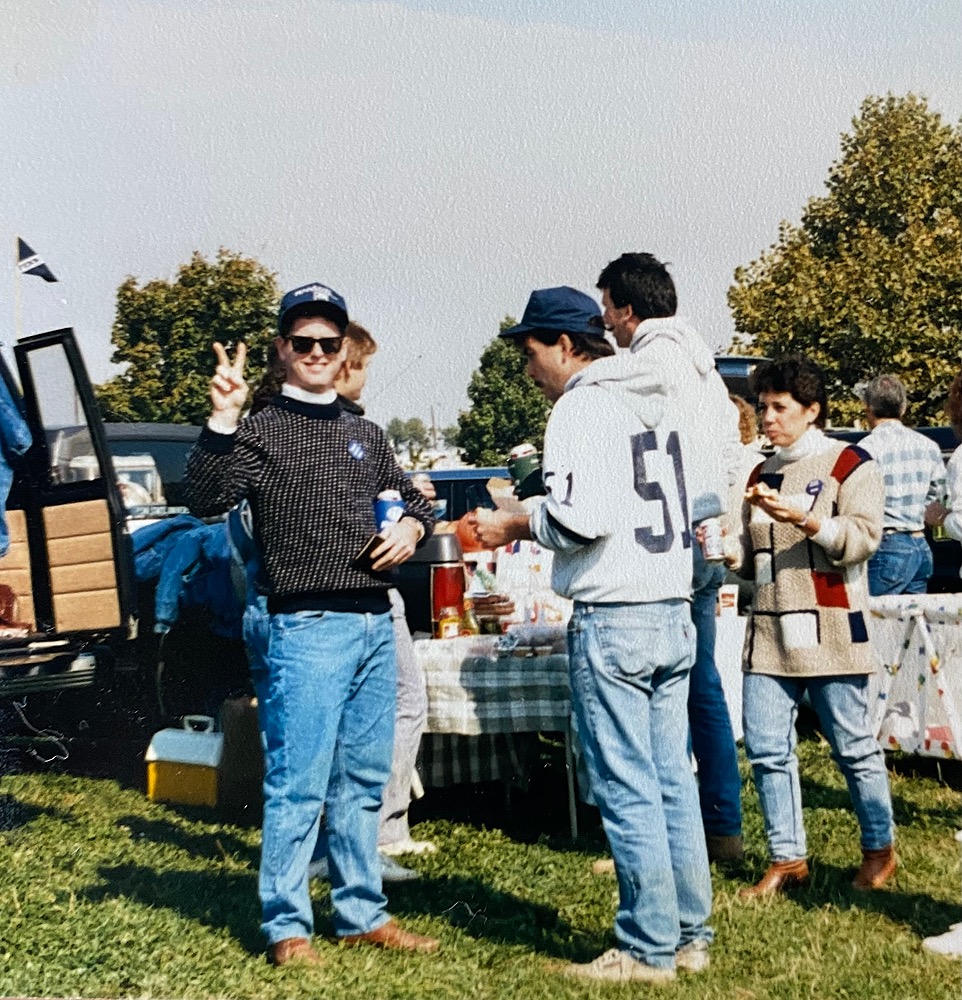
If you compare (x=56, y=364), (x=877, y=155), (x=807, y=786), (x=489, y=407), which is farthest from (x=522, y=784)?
(x=877, y=155)

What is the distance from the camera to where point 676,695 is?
3.15 meters

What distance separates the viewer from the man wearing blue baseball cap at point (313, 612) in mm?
3180

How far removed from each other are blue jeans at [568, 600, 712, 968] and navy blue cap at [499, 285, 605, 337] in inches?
31.2

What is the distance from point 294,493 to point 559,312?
86 cm

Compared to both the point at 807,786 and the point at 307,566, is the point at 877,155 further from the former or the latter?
the point at 307,566

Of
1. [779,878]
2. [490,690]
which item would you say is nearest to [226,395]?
[490,690]

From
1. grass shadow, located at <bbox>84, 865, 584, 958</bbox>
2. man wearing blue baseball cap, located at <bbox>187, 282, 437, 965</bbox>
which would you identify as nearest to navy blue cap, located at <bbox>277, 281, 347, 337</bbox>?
man wearing blue baseball cap, located at <bbox>187, 282, 437, 965</bbox>

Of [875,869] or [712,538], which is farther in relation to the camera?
[875,869]

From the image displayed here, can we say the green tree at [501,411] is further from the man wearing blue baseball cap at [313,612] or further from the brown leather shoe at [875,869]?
the brown leather shoe at [875,869]

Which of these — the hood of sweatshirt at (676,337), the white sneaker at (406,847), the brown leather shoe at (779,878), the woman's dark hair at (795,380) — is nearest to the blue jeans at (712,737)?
the brown leather shoe at (779,878)

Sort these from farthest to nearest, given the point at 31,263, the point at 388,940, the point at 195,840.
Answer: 1. the point at 195,840
2. the point at 31,263
3. the point at 388,940

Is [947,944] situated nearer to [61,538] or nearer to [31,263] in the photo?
[31,263]

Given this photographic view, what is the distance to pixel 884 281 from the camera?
1023 centimetres

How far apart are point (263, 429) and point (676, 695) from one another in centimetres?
124
